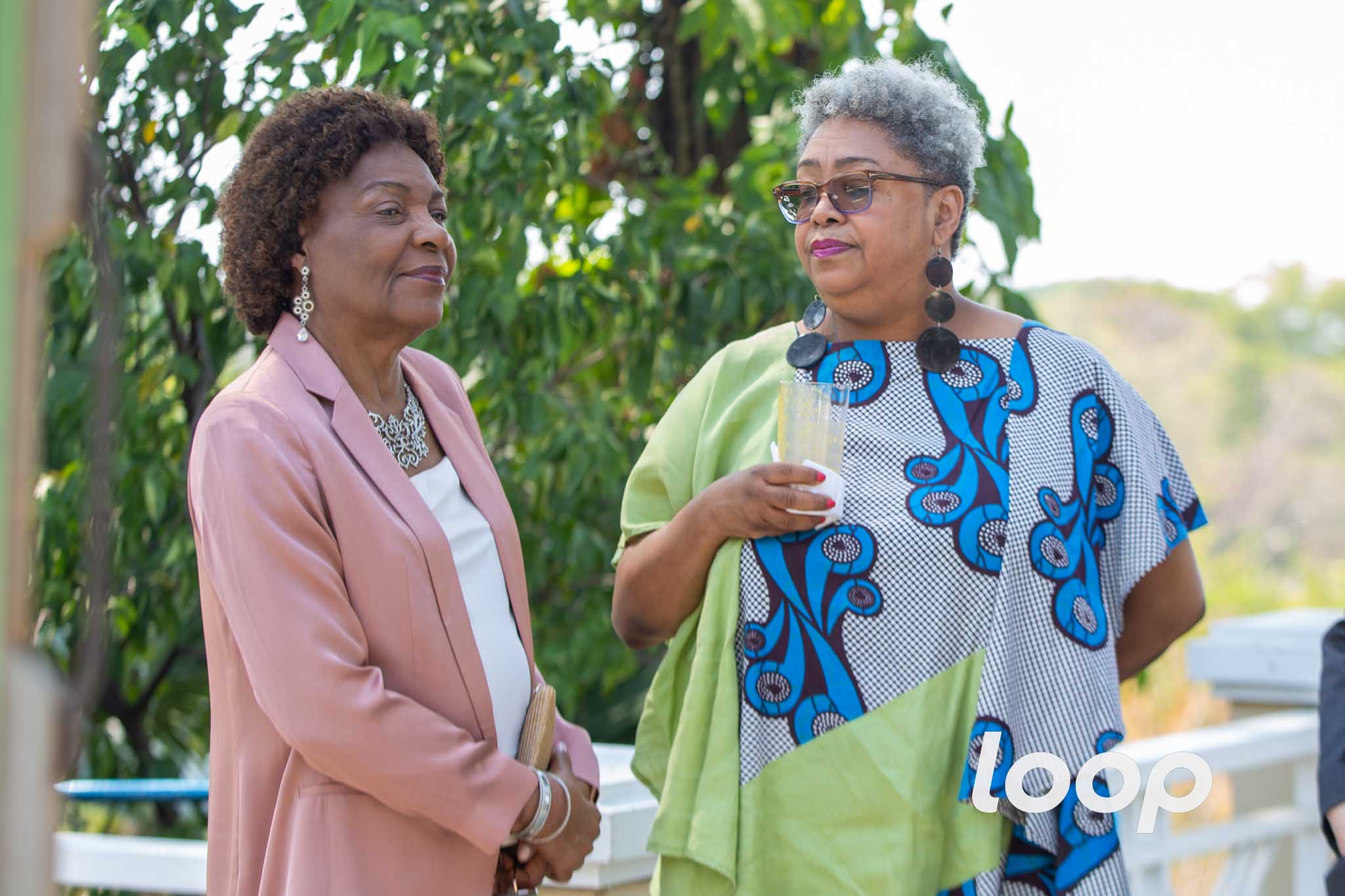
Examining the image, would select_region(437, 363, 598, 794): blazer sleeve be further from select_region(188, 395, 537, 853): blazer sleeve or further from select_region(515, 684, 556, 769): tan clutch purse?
select_region(188, 395, 537, 853): blazer sleeve

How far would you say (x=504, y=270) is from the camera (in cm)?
350

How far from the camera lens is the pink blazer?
1873 millimetres

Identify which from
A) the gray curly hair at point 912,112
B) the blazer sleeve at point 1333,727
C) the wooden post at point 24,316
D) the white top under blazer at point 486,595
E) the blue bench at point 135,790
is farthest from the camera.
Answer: the blue bench at point 135,790

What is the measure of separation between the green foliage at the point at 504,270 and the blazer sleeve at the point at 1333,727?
5.00 feet

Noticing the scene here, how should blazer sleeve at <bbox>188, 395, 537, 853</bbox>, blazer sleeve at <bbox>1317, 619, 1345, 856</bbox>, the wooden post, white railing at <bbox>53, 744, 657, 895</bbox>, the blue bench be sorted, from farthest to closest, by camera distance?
the blue bench, white railing at <bbox>53, 744, 657, 895</bbox>, blazer sleeve at <bbox>1317, 619, 1345, 856</bbox>, blazer sleeve at <bbox>188, 395, 537, 853</bbox>, the wooden post

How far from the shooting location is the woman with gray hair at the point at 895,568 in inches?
85.6

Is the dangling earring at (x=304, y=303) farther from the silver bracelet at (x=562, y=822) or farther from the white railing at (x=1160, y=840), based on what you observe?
the white railing at (x=1160, y=840)

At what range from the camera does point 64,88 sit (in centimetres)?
66

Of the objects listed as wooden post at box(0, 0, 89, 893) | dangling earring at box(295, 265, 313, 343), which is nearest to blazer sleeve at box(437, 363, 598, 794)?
dangling earring at box(295, 265, 313, 343)

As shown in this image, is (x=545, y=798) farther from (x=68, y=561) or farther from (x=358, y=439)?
(x=68, y=561)

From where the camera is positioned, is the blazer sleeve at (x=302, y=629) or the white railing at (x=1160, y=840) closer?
the blazer sleeve at (x=302, y=629)

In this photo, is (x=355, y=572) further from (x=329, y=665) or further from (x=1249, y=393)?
(x=1249, y=393)

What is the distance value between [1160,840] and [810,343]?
1.85 meters

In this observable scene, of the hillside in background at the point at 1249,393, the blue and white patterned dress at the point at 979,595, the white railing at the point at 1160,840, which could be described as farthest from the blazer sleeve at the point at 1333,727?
the hillside in background at the point at 1249,393
